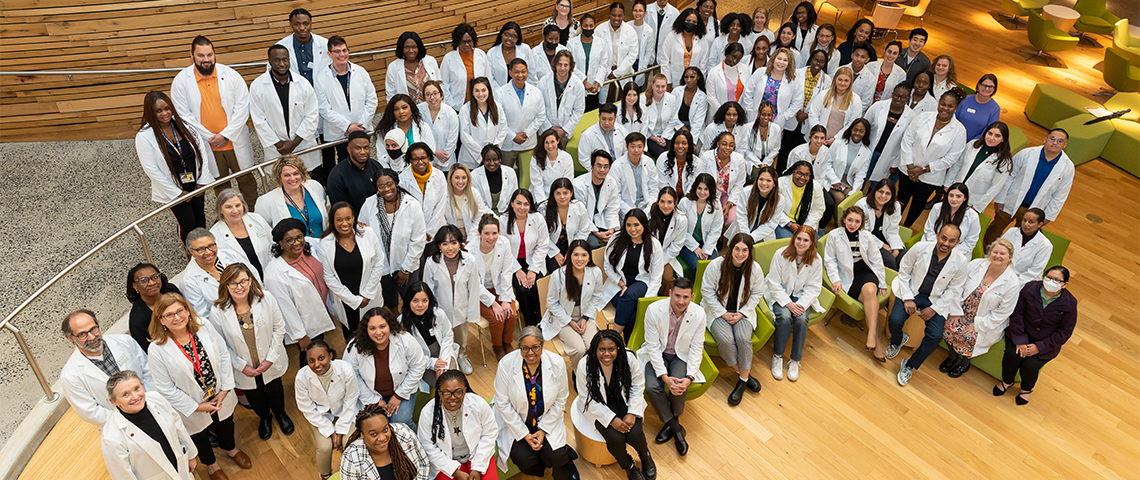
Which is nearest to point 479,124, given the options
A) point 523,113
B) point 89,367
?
point 523,113

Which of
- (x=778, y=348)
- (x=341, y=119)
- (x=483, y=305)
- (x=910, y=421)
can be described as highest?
(x=341, y=119)

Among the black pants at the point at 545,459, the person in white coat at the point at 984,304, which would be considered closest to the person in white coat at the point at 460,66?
the black pants at the point at 545,459

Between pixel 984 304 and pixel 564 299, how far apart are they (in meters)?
3.02

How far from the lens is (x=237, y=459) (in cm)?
444

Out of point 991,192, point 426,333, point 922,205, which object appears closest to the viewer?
point 426,333

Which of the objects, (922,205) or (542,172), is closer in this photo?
(542,172)

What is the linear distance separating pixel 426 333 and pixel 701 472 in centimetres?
199

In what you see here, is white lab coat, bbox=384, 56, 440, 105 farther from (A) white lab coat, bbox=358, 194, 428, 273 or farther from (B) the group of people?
(A) white lab coat, bbox=358, 194, 428, 273

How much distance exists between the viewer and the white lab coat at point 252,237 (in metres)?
4.43

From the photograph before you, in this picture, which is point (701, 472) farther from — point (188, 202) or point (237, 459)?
point (188, 202)

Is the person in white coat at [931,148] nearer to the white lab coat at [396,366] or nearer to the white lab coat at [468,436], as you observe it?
the white lab coat at [468,436]

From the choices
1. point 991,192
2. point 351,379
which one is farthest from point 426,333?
point 991,192

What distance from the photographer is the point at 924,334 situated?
5414mm

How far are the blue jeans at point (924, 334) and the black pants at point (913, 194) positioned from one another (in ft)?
4.60
